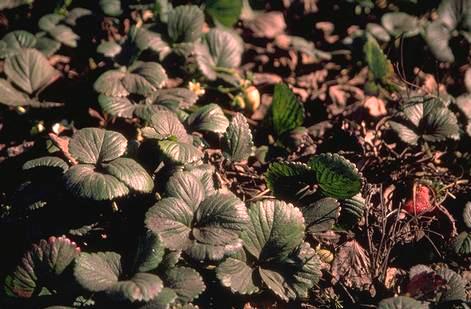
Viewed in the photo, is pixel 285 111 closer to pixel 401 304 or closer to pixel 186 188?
pixel 186 188

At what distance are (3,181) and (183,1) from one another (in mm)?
1272

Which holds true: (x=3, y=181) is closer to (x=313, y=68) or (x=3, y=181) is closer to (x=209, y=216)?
(x=209, y=216)

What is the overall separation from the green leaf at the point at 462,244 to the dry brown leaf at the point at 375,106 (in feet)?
2.61

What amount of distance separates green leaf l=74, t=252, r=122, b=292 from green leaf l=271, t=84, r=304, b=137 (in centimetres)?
93

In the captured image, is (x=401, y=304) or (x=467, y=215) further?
(x=467, y=215)

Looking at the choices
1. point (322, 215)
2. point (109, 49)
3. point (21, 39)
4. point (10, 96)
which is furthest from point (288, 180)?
point (21, 39)

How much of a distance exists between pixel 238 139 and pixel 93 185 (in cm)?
56

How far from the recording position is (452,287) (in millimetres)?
1512

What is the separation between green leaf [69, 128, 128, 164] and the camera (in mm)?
1540

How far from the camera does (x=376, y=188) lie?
1.87 meters

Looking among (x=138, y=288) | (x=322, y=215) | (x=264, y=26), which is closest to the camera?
(x=138, y=288)

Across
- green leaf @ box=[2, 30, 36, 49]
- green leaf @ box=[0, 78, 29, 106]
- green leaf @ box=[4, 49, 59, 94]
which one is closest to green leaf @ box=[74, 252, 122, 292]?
green leaf @ box=[0, 78, 29, 106]

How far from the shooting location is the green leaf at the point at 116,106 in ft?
6.13

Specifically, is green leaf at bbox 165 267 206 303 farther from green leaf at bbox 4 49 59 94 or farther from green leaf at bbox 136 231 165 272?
green leaf at bbox 4 49 59 94
